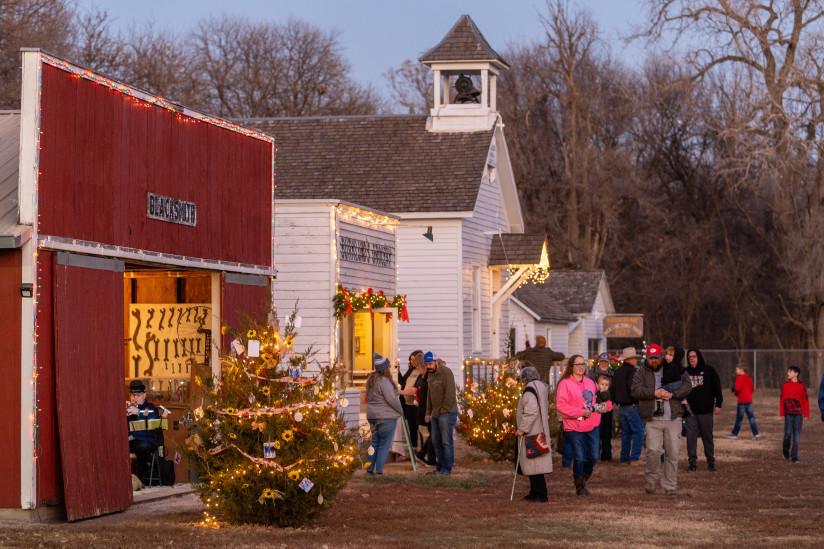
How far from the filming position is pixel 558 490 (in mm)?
16812

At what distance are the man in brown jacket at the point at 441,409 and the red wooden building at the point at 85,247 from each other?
11.7 feet

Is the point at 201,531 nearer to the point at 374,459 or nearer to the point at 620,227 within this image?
the point at 374,459

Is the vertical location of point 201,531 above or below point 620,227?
below

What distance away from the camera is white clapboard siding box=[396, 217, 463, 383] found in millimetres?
29953

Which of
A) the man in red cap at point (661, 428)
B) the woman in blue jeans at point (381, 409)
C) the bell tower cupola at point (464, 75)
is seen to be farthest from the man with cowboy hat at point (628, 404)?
the bell tower cupola at point (464, 75)

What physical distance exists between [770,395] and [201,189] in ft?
116

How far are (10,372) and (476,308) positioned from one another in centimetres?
1935

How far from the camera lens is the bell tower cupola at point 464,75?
32.3 metres

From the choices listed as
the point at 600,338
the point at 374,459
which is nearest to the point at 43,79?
the point at 374,459

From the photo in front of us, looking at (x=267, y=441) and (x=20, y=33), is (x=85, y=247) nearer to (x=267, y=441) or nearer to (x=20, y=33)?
(x=267, y=441)

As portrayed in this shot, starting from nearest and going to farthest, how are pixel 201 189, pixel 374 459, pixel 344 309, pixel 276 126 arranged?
Result: 1. pixel 201 189
2. pixel 374 459
3. pixel 344 309
4. pixel 276 126

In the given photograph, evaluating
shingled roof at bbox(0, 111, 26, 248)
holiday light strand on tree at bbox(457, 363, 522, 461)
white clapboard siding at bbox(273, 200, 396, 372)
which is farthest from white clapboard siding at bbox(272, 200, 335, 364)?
shingled roof at bbox(0, 111, 26, 248)

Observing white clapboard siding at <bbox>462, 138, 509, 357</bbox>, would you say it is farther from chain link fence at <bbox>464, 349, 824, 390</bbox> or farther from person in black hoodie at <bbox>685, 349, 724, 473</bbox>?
chain link fence at <bbox>464, 349, 824, 390</bbox>

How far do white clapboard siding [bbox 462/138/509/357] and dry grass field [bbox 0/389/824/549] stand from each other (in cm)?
1124
